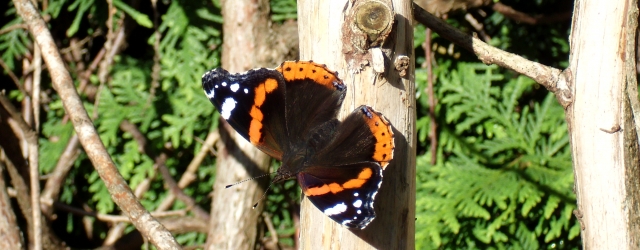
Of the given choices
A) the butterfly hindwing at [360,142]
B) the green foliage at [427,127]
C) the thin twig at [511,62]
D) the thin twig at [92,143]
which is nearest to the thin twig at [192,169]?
the green foliage at [427,127]

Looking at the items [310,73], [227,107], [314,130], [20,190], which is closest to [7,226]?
[20,190]

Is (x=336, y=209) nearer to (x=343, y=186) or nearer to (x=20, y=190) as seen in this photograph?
(x=343, y=186)

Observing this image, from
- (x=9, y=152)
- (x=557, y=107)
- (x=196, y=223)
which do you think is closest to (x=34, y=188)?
(x=9, y=152)

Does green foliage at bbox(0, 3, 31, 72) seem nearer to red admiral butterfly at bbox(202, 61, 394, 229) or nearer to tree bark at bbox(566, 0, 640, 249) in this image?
red admiral butterfly at bbox(202, 61, 394, 229)

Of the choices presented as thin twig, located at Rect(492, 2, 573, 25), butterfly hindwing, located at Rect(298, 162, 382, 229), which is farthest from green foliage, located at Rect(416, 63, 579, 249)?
butterfly hindwing, located at Rect(298, 162, 382, 229)

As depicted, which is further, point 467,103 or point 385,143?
point 467,103

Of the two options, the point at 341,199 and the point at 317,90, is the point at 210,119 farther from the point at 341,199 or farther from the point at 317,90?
the point at 341,199
